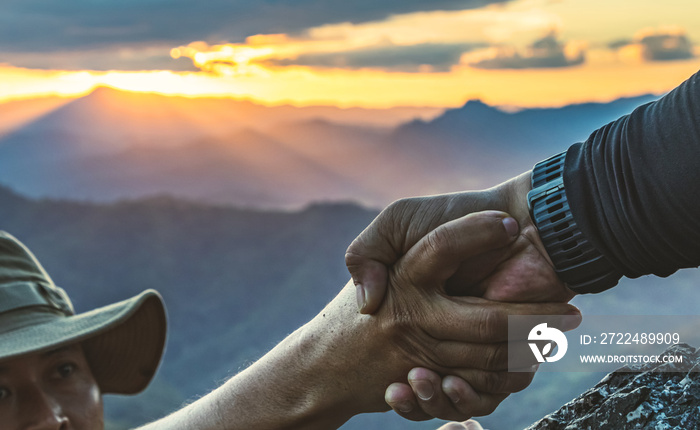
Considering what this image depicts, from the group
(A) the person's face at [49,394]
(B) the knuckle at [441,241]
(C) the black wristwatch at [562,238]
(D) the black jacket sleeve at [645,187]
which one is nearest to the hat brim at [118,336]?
(A) the person's face at [49,394]

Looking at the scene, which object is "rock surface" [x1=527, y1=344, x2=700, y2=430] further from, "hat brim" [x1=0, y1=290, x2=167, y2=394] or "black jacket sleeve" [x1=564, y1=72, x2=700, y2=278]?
"hat brim" [x1=0, y1=290, x2=167, y2=394]

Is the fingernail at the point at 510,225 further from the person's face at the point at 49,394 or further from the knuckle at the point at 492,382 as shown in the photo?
the person's face at the point at 49,394

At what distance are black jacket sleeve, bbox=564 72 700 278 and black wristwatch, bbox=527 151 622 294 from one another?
3cm

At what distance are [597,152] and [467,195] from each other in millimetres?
414

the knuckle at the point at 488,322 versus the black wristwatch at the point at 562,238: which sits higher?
the black wristwatch at the point at 562,238

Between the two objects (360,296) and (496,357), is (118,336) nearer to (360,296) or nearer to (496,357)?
(360,296)

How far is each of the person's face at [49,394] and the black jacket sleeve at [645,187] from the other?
2.06 m

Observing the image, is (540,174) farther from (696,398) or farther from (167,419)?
(167,419)

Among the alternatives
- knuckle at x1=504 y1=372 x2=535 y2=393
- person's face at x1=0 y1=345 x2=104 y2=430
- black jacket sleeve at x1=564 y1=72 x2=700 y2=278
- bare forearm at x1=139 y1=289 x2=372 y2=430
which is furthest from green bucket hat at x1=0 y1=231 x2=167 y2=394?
black jacket sleeve at x1=564 y1=72 x2=700 y2=278

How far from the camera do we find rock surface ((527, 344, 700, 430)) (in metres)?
1.70

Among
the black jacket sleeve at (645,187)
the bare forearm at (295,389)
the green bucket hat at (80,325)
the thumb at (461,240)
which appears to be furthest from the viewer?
the green bucket hat at (80,325)

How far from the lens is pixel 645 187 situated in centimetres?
175

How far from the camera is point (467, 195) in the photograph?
215cm

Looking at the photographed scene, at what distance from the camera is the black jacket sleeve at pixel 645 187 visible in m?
1.69
